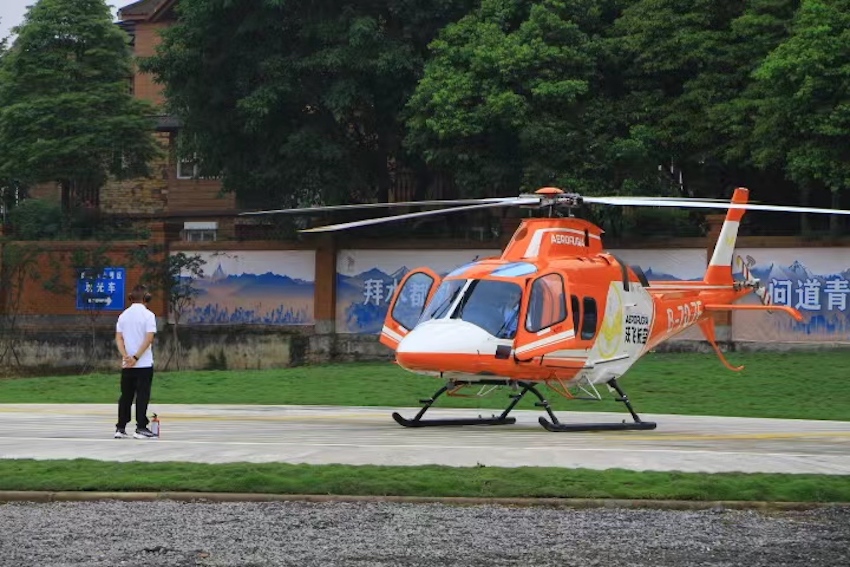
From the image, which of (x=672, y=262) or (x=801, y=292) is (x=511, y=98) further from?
(x=801, y=292)

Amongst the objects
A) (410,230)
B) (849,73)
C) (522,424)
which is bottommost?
(522,424)

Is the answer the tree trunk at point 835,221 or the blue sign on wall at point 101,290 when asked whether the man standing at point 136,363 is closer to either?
the tree trunk at point 835,221

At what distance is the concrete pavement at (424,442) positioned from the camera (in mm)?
14109

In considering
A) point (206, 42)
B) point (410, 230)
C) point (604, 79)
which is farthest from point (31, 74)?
point (604, 79)

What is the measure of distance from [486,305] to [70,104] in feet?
100.0

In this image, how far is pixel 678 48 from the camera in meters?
36.2

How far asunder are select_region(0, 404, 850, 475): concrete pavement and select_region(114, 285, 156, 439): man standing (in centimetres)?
40

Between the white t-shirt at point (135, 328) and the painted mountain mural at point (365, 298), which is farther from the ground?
the white t-shirt at point (135, 328)

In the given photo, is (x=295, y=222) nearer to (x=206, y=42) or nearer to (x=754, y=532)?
(x=206, y=42)

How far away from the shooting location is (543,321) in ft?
61.0

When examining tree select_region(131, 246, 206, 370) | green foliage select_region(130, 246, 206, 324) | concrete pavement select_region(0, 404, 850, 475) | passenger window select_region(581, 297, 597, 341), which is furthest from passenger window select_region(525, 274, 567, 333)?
green foliage select_region(130, 246, 206, 324)

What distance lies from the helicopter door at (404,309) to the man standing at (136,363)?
3682 mm

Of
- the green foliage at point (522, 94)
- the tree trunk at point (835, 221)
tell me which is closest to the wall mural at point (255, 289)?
the green foliage at point (522, 94)

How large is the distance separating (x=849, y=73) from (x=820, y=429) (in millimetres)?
14028
